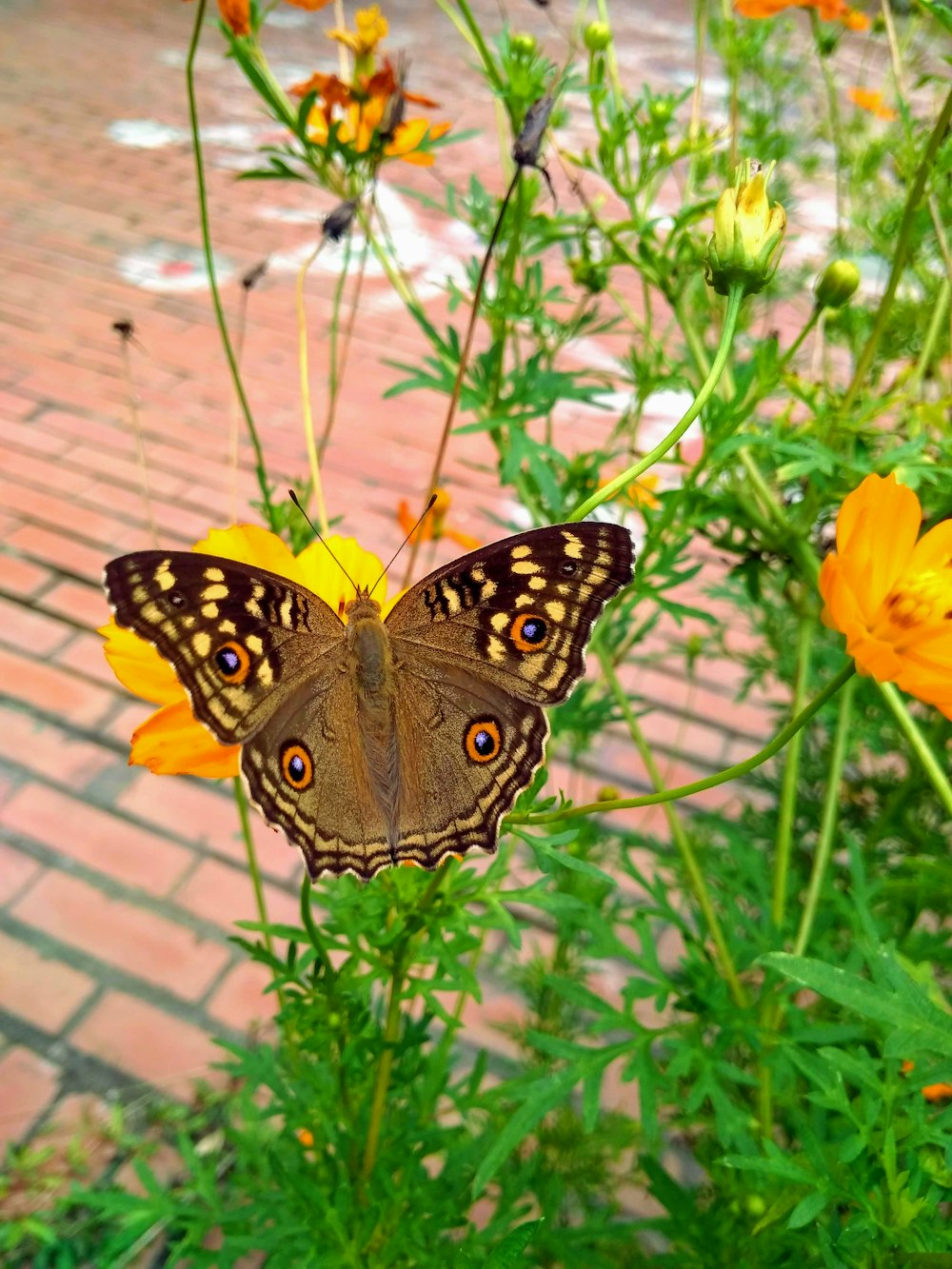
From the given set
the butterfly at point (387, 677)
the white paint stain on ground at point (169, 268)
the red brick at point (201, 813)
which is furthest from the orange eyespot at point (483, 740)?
the white paint stain on ground at point (169, 268)

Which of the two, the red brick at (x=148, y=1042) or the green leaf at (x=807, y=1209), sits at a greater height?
the green leaf at (x=807, y=1209)

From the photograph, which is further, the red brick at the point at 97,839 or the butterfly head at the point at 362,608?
the red brick at the point at 97,839

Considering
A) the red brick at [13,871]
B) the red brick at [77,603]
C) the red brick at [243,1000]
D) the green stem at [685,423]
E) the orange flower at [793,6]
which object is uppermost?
the orange flower at [793,6]

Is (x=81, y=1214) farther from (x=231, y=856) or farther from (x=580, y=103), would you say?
(x=580, y=103)

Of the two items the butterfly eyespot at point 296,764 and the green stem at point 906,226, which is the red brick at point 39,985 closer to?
the butterfly eyespot at point 296,764

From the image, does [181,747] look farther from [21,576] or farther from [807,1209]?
[21,576]

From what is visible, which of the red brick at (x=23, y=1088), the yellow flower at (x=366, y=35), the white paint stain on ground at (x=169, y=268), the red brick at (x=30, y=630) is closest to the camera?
the yellow flower at (x=366, y=35)

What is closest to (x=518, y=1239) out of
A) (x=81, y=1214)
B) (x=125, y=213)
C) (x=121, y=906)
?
(x=81, y=1214)

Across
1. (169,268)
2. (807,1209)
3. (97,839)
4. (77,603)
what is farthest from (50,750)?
(169,268)
